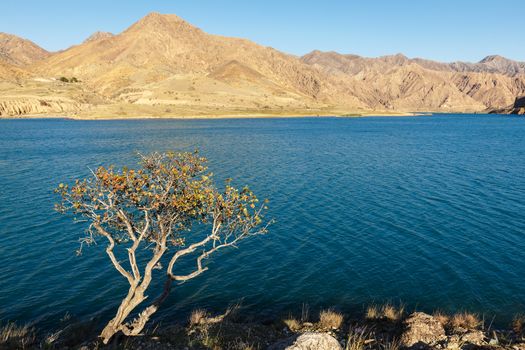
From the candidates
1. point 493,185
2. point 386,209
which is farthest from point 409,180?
point 386,209

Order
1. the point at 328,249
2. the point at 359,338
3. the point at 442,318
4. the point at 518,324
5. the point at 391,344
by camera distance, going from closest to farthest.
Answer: the point at 359,338, the point at 391,344, the point at 518,324, the point at 442,318, the point at 328,249

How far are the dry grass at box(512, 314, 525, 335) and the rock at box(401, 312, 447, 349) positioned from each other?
16.5 ft

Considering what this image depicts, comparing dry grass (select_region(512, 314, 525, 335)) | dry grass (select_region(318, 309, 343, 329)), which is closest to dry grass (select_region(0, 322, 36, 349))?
dry grass (select_region(318, 309, 343, 329))

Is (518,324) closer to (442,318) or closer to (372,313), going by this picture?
(442,318)

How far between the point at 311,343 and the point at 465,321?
13.7 metres

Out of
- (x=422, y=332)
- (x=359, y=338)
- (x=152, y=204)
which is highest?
(x=152, y=204)

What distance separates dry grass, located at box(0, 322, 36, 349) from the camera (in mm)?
21781

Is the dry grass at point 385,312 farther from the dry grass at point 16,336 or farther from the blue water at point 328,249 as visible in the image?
the dry grass at point 16,336

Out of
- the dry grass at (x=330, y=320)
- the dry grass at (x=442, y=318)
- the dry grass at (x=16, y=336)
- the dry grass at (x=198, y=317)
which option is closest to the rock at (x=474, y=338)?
the dry grass at (x=442, y=318)

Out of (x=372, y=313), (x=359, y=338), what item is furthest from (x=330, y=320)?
(x=359, y=338)

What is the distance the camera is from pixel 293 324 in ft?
80.7

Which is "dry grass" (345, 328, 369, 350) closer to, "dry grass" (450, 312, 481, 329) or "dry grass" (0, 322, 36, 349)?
"dry grass" (450, 312, 481, 329)

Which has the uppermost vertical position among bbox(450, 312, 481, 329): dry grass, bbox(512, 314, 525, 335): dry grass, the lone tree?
the lone tree

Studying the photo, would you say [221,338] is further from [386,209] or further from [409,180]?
[409,180]
